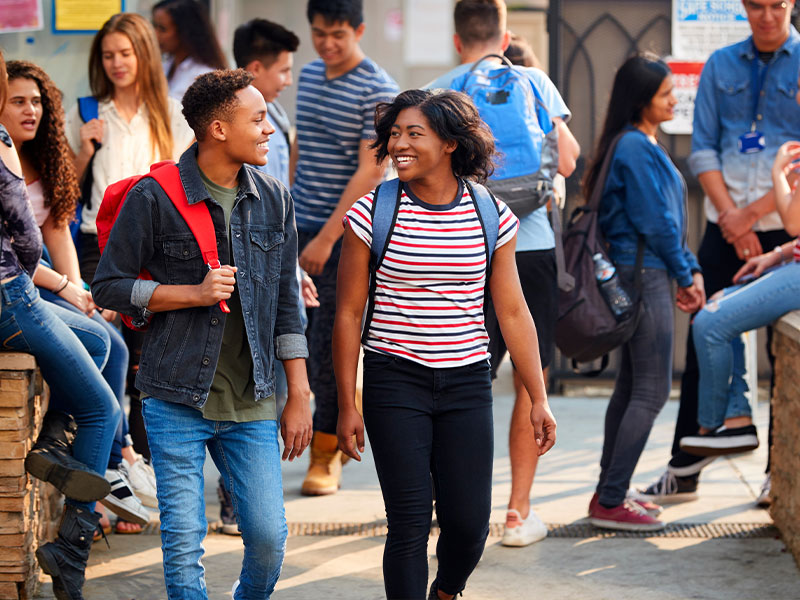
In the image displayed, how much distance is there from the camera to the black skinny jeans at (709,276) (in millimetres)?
5785

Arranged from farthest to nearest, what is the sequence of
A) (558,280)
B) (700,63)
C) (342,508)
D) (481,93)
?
(700,63), (342,508), (558,280), (481,93)

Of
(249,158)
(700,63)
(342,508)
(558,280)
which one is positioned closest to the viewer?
(249,158)

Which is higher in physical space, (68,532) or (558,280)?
(558,280)

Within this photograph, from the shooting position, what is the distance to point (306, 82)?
5.91m

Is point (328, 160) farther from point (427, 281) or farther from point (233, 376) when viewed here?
point (233, 376)

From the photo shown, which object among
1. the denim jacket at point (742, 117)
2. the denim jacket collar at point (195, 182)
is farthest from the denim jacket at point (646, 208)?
the denim jacket collar at point (195, 182)

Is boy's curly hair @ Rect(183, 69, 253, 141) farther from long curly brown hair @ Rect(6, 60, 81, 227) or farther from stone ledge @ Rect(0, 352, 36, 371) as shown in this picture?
long curly brown hair @ Rect(6, 60, 81, 227)

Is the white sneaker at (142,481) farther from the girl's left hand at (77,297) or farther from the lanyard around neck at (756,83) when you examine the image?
the lanyard around neck at (756,83)

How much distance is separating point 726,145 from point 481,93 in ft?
5.73

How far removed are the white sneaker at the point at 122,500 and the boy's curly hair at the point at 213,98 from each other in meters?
1.69

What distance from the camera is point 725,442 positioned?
17.4 ft

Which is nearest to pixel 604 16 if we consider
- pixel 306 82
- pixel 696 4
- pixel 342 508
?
pixel 696 4

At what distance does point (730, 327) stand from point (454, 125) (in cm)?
206

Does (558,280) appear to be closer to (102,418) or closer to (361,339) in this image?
(361,339)
